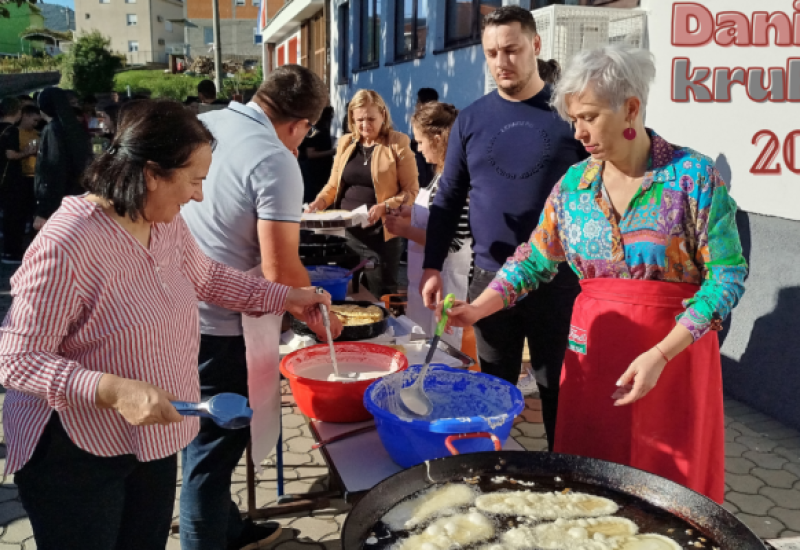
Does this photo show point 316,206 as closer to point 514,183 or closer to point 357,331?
point 357,331

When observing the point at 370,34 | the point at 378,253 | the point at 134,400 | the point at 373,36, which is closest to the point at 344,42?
the point at 370,34

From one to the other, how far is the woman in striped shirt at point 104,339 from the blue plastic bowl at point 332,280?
67.3 inches

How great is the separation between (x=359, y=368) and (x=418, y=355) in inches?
12.5

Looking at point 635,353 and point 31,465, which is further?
point 635,353

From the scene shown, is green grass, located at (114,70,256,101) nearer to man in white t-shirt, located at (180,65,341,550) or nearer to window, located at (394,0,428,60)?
window, located at (394,0,428,60)

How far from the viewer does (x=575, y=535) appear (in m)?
1.47

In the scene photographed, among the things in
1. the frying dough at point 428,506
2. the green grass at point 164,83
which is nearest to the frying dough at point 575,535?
the frying dough at point 428,506

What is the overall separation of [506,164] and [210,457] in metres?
1.53

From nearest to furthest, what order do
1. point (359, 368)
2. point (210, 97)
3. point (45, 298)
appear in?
point (45, 298), point (359, 368), point (210, 97)

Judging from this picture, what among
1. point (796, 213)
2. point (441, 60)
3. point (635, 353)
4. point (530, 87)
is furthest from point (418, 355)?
point (441, 60)

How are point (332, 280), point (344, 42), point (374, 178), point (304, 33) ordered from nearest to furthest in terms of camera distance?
point (332, 280), point (374, 178), point (344, 42), point (304, 33)

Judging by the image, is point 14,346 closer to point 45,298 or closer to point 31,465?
point 45,298

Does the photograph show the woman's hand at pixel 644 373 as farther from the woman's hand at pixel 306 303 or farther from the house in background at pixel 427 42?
the house in background at pixel 427 42

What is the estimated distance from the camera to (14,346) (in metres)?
1.44
